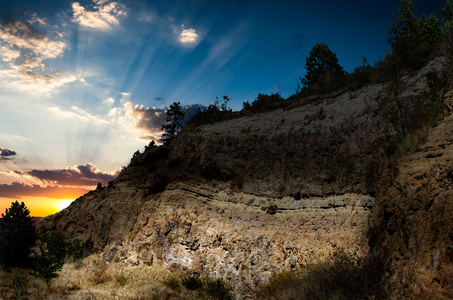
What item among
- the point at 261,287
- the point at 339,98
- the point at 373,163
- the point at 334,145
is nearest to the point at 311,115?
the point at 339,98

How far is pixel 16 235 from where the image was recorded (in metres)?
18.7

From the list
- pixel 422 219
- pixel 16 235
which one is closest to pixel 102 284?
pixel 16 235

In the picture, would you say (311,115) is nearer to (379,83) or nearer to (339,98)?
(339,98)

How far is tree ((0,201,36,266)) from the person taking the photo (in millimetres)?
17719

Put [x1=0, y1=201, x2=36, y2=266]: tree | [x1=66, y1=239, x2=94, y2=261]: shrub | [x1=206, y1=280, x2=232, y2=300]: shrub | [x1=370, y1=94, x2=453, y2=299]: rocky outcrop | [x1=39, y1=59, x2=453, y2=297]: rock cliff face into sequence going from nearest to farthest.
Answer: [x1=370, y1=94, x2=453, y2=299]: rocky outcrop → [x1=39, y1=59, x2=453, y2=297]: rock cliff face → [x1=206, y1=280, x2=232, y2=300]: shrub → [x1=0, y1=201, x2=36, y2=266]: tree → [x1=66, y1=239, x2=94, y2=261]: shrub

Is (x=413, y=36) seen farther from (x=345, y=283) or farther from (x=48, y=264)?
(x=48, y=264)

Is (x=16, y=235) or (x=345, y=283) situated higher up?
(x=16, y=235)

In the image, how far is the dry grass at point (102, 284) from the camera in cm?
1267

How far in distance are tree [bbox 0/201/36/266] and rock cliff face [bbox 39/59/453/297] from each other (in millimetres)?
2430

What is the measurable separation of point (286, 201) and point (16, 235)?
2015 centimetres

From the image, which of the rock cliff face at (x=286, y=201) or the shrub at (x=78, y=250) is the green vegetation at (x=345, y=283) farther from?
the shrub at (x=78, y=250)

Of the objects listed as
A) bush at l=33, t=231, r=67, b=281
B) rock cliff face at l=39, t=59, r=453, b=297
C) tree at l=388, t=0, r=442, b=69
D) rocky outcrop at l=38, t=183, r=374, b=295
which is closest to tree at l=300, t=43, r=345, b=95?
tree at l=388, t=0, r=442, b=69

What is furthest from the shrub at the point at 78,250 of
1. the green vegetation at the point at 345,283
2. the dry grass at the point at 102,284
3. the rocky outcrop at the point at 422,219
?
the rocky outcrop at the point at 422,219

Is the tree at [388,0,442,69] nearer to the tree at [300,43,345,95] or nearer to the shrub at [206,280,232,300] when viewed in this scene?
the tree at [300,43,345,95]
